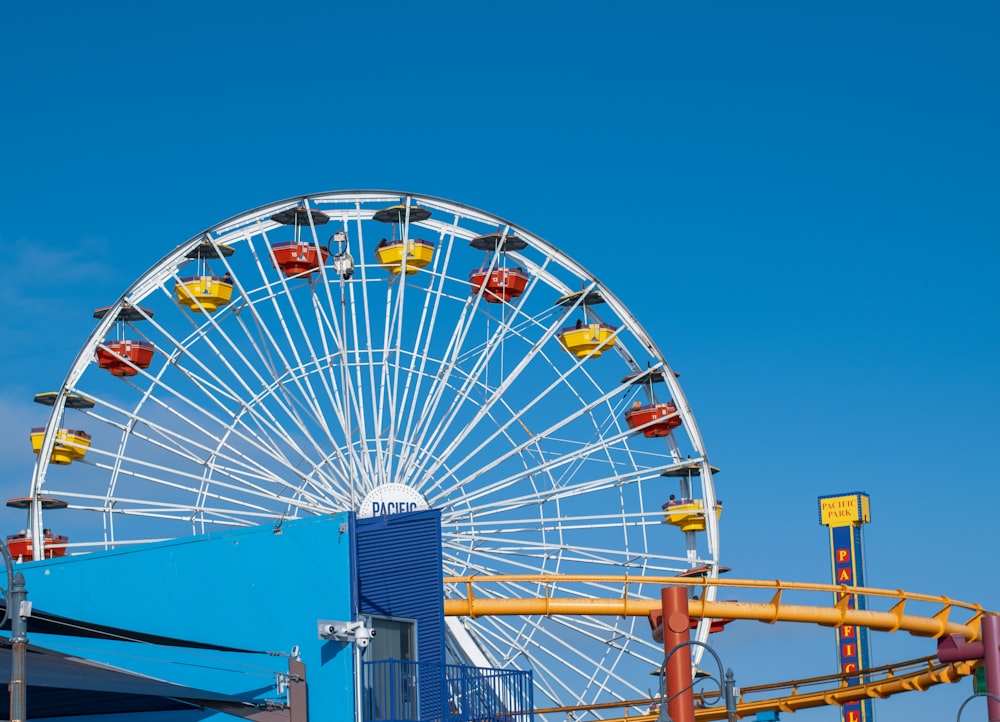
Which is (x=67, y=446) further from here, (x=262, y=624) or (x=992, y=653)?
(x=992, y=653)

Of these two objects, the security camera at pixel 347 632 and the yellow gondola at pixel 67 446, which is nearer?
the security camera at pixel 347 632

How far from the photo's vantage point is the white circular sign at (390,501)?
31219mm

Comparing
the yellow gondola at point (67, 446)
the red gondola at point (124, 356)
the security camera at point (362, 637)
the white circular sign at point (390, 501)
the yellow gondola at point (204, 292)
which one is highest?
the yellow gondola at point (204, 292)

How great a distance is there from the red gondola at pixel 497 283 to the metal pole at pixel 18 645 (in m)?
20.0

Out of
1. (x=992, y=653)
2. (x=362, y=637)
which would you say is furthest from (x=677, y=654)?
(x=362, y=637)

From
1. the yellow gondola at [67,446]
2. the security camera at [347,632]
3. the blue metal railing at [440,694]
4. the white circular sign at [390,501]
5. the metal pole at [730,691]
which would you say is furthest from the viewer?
the yellow gondola at [67,446]

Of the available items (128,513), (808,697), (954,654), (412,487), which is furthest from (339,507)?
(954,654)

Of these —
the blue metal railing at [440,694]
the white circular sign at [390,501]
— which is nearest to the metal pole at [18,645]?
the blue metal railing at [440,694]

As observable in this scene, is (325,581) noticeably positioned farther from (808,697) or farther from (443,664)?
(808,697)

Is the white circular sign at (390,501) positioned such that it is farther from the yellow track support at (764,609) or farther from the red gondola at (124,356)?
the red gondola at (124,356)

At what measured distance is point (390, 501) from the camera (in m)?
31.4

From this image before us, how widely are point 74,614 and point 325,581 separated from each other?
13.8 ft

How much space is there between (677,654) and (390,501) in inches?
312

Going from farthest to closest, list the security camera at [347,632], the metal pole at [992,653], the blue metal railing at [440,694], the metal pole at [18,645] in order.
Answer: the metal pole at [992,653] < the blue metal railing at [440,694] < the security camera at [347,632] < the metal pole at [18,645]
